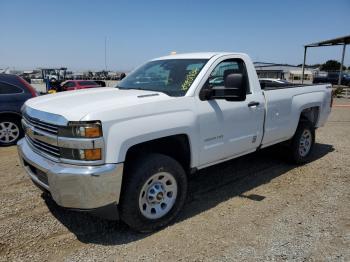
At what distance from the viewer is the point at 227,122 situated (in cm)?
393

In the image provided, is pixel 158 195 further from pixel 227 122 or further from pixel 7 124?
pixel 7 124

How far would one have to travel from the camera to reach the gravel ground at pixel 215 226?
306 cm

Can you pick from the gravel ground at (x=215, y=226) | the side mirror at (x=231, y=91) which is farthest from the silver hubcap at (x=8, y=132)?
the side mirror at (x=231, y=91)

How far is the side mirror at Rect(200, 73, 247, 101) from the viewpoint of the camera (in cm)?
357

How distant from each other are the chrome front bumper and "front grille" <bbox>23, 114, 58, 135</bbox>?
0.30m

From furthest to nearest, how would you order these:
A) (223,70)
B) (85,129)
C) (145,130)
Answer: (223,70)
(145,130)
(85,129)

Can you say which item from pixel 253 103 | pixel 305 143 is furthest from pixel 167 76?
pixel 305 143

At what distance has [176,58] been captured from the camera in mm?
4500

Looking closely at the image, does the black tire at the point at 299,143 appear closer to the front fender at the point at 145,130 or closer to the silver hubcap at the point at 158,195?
the front fender at the point at 145,130

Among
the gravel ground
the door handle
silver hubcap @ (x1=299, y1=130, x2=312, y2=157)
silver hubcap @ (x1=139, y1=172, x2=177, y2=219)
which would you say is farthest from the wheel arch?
silver hubcap @ (x1=299, y1=130, x2=312, y2=157)

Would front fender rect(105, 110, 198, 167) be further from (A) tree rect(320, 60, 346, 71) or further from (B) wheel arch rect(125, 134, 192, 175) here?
(A) tree rect(320, 60, 346, 71)

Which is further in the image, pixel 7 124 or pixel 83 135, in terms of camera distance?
pixel 7 124

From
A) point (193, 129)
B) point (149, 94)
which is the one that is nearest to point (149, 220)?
point (193, 129)

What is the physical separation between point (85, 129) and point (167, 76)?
1634 millimetres
